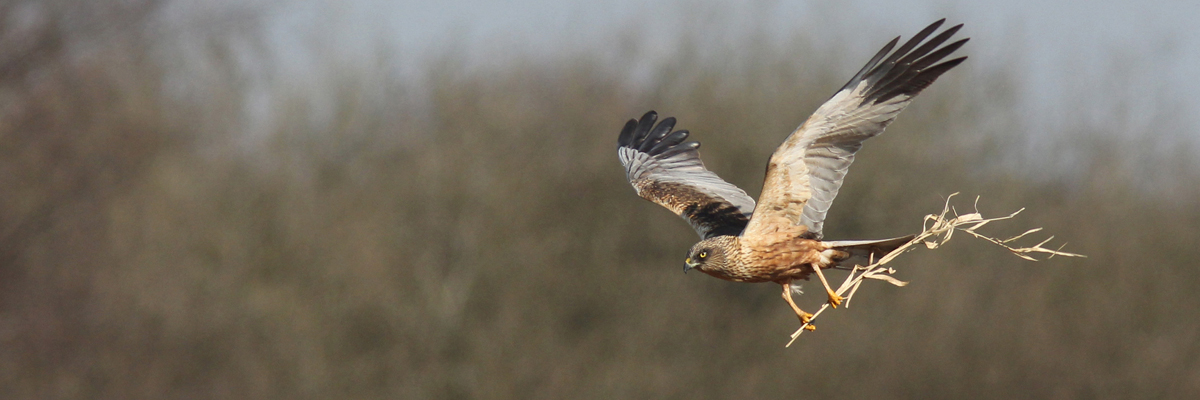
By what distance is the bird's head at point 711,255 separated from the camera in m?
5.22

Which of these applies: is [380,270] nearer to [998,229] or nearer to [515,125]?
[515,125]

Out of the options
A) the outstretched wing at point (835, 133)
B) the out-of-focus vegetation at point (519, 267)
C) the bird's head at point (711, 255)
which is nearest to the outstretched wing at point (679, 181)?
the outstretched wing at point (835, 133)

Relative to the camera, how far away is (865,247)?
17.0 ft

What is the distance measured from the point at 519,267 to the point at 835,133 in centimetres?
1407

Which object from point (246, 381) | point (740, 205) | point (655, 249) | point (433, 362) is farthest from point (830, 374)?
point (740, 205)

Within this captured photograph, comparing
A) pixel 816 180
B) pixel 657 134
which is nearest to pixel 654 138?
pixel 657 134

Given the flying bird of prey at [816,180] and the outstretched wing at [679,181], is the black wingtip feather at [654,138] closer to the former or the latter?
the outstretched wing at [679,181]

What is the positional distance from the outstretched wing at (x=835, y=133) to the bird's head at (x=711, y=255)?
0.56 feet

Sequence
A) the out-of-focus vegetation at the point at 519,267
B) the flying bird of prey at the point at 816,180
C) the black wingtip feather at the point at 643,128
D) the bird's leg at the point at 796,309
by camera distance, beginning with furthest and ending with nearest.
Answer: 1. the out-of-focus vegetation at the point at 519,267
2. the black wingtip feather at the point at 643,128
3. the flying bird of prey at the point at 816,180
4. the bird's leg at the point at 796,309

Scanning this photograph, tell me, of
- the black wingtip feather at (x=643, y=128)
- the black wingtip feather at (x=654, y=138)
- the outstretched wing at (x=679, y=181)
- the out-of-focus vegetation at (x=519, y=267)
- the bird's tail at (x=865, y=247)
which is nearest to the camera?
the bird's tail at (x=865, y=247)

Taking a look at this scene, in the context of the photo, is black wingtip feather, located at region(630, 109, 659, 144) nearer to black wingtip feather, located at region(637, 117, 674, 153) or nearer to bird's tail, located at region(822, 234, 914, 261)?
black wingtip feather, located at region(637, 117, 674, 153)

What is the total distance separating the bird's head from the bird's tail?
18.1 inches

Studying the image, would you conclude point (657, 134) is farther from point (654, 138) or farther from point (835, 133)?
point (835, 133)

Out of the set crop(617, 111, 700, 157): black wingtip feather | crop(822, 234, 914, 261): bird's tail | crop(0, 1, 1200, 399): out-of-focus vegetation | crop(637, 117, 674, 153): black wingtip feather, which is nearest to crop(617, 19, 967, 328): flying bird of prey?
crop(822, 234, 914, 261): bird's tail
